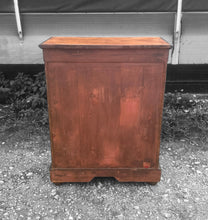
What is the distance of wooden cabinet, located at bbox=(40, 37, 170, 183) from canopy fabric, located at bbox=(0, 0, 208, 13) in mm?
2237

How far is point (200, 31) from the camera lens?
4.84m

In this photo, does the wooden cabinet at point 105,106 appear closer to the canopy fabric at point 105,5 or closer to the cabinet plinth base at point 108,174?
the cabinet plinth base at point 108,174

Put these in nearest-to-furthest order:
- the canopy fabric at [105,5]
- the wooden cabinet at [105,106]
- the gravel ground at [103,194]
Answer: the wooden cabinet at [105,106] → the gravel ground at [103,194] → the canopy fabric at [105,5]

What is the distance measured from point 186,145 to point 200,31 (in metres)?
2.61

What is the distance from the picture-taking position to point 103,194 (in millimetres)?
2479

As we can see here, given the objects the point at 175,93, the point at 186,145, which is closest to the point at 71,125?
the point at 186,145

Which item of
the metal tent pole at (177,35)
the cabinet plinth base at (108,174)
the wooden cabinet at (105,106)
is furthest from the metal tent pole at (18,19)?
the cabinet plinth base at (108,174)

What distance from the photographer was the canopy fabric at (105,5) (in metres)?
4.25

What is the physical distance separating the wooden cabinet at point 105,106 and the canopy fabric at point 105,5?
7.34 ft

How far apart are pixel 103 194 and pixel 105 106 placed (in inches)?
35.8

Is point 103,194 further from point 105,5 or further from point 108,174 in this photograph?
point 105,5

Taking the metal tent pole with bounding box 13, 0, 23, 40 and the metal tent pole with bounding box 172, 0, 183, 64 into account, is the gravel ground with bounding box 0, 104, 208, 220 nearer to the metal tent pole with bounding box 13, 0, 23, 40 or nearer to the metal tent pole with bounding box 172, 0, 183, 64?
the metal tent pole with bounding box 172, 0, 183, 64

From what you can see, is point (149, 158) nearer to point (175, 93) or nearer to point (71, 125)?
point (71, 125)

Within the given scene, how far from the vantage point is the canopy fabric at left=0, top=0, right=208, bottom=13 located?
4254mm
